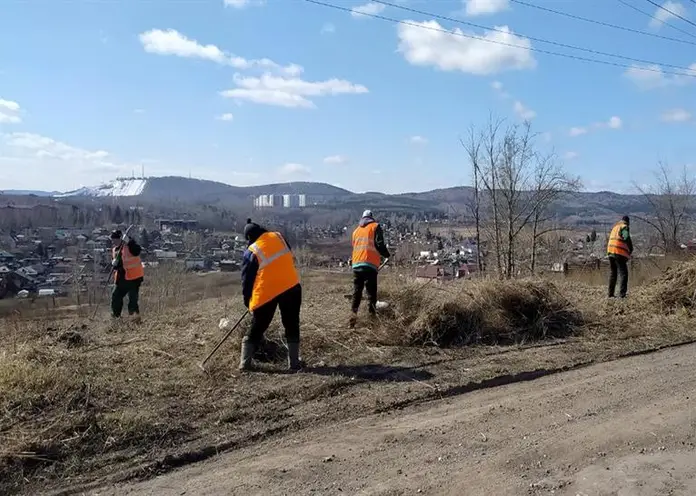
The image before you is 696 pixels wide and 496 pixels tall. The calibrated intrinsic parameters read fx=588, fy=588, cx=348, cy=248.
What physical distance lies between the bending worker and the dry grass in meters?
0.35

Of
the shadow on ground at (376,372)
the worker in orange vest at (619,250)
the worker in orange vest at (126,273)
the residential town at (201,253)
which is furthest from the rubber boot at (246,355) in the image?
the worker in orange vest at (619,250)

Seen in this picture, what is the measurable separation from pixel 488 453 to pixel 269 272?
3.20 m

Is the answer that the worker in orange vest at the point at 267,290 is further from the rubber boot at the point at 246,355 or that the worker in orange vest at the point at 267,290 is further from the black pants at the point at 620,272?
the black pants at the point at 620,272

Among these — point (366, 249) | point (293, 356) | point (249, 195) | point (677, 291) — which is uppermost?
point (249, 195)

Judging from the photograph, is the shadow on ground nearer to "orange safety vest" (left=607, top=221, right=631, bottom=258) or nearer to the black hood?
the black hood

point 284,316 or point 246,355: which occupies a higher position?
point 284,316

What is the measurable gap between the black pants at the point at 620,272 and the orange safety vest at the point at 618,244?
Answer: 0.11 metres

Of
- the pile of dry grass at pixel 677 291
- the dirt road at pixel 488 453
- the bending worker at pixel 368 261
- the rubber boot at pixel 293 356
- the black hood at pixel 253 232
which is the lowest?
the dirt road at pixel 488 453

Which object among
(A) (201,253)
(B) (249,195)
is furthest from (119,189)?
(A) (201,253)

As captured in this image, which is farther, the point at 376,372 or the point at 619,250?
the point at 619,250

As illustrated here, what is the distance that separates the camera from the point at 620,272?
1234cm

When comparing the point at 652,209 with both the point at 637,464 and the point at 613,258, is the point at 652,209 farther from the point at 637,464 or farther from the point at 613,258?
the point at 637,464

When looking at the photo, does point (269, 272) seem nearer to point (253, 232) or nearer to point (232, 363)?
point (253, 232)

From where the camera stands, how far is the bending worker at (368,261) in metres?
8.95
